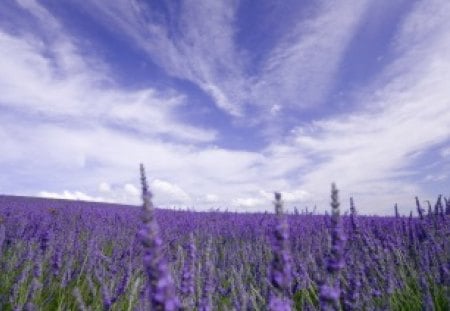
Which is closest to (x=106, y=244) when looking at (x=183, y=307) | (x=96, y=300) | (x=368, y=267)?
(x=96, y=300)

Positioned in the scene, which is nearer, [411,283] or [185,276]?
[185,276]

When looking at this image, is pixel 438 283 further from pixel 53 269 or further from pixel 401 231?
pixel 401 231

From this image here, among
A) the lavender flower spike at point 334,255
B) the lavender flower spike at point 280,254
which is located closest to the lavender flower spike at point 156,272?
the lavender flower spike at point 280,254

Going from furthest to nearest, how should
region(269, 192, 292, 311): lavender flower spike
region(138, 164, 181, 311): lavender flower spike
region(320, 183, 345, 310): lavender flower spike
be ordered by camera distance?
region(320, 183, 345, 310): lavender flower spike < region(269, 192, 292, 311): lavender flower spike < region(138, 164, 181, 311): lavender flower spike

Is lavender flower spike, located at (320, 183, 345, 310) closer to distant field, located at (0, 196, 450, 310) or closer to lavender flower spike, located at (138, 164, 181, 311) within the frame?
distant field, located at (0, 196, 450, 310)

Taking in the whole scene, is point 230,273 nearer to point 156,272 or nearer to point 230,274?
point 230,274

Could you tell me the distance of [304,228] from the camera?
27.1 feet

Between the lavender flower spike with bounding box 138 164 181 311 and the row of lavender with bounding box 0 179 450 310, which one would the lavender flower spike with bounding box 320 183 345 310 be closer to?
the row of lavender with bounding box 0 179 450 310

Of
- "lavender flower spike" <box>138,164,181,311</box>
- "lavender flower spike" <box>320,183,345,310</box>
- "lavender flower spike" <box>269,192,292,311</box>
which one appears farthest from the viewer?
"lavender flower spike" <box>320,183,345,310</box>

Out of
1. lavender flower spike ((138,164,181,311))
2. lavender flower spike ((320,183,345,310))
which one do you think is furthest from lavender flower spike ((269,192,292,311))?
lavender flower spike ((138,164,181,311))

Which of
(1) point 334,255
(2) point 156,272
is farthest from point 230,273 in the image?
(2) point 156,272

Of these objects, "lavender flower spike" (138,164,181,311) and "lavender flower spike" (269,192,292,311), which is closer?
"lavender flower spike" (138,164,181,311)

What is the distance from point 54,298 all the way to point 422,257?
3225mm

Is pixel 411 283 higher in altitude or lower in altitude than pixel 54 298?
higher
